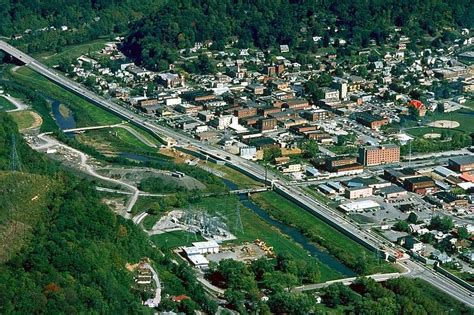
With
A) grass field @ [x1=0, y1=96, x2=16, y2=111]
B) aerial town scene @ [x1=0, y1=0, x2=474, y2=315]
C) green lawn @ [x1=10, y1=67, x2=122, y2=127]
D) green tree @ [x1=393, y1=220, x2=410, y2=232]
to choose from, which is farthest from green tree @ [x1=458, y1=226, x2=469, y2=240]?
grass field @ [x1=0, y1=96, x2=16, y2=111]

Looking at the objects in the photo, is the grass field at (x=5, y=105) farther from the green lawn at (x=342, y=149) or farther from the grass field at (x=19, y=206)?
the grass field at (x=19, y=206)

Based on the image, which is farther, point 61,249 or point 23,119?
point 23,119

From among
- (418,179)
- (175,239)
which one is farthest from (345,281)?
(418,179)

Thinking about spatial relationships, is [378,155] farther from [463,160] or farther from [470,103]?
[470,103]

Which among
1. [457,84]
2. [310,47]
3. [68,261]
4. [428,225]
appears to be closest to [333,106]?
[457,84]

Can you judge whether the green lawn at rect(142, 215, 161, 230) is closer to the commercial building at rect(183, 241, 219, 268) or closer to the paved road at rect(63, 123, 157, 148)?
Answer: the commercial building at rect(183, 241, 219, 268)

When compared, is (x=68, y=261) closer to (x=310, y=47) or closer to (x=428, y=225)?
(x=428, y=225)
